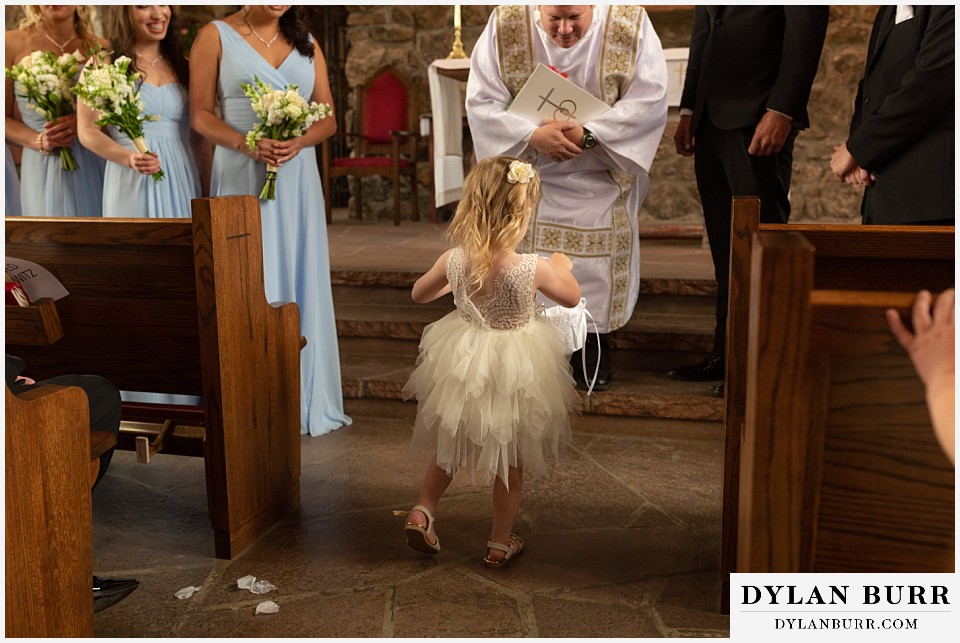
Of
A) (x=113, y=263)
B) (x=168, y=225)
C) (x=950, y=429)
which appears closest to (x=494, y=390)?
(x=168, y=225)

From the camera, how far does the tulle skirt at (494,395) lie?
2.47 meters

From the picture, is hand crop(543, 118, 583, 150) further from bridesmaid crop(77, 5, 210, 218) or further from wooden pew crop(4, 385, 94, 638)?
wooden pew crop(4, 385, 94, 638)

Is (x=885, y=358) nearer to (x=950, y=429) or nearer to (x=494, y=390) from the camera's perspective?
(x=950, y=429)

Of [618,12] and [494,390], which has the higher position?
[618,12]

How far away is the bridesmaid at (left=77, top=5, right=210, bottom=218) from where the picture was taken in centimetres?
358

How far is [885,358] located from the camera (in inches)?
41.4

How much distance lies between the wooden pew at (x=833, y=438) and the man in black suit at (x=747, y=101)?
8.18 feet

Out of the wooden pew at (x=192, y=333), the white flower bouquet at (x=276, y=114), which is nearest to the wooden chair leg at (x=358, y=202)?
the white flower bouquet at (x=276, y=114)

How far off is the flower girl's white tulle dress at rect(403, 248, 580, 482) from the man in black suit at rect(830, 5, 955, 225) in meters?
1.07

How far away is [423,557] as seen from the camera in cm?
268

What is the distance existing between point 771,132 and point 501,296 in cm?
155

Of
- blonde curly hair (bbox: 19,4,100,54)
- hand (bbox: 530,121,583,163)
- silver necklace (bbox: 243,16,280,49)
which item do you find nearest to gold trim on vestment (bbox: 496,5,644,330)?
hand (bbox: 530,121,583,163)

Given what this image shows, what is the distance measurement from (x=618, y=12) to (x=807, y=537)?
2796 millimetres

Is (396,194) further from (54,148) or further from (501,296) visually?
(501,296)
